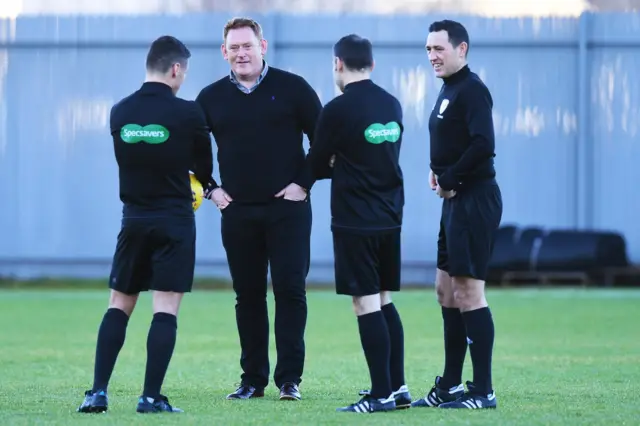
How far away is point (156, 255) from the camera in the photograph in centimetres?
731

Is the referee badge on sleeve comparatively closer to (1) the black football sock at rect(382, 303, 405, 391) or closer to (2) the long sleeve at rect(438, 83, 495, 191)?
(2) the long sleeve at rect(438, 83, 495, 191)

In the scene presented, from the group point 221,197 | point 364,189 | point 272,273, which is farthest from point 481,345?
point 221,197

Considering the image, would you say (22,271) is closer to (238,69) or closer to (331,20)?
(331,20)

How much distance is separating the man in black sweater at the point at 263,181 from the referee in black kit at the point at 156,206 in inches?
29.1

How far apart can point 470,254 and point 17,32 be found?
15462 millimetres

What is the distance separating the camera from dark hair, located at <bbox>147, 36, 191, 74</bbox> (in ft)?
23.7

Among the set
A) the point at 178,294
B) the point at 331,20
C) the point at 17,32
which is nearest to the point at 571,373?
the point at 178,294

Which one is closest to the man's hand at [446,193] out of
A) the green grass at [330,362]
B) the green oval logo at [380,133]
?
the green oval logo at [380,133]

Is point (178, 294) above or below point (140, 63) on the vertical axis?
below

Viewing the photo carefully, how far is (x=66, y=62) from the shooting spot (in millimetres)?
21562

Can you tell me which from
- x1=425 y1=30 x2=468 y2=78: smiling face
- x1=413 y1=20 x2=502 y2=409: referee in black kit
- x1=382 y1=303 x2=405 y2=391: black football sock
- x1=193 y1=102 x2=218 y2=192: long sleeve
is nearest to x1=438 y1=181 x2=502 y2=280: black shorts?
x1=413 y1=20 x2=502 y2=409: referee in black kit

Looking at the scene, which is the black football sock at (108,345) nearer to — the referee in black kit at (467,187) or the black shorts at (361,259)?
the black shorts at (361,259)

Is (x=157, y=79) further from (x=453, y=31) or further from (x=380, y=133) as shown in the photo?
(x=453, y=31)

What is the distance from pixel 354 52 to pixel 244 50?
91cm
